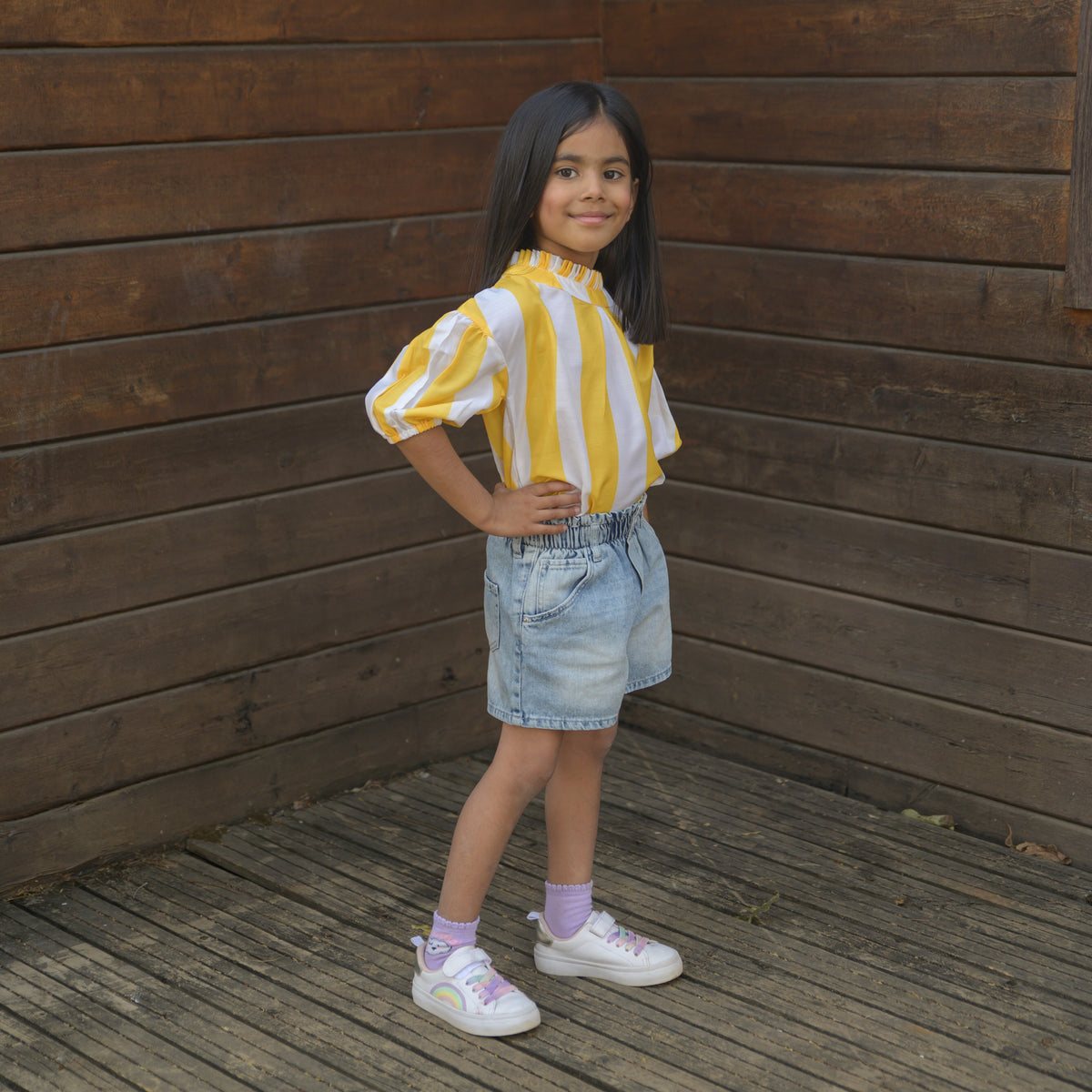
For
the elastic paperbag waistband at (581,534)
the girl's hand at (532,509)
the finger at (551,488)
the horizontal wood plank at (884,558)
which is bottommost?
the horizontal wood plank at (884,558)

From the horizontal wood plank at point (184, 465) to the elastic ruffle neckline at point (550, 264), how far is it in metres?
1.02

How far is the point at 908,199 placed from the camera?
10.2ft

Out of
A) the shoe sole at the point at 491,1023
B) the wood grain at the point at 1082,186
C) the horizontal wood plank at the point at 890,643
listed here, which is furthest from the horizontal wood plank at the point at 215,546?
the wood grain at the point at 1082,186

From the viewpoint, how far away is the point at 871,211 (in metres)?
3.19

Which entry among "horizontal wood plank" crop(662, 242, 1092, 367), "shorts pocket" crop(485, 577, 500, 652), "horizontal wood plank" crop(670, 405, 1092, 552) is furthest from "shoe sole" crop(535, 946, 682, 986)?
"horizontal wood plank" crop(662, 242, 1092, 367)

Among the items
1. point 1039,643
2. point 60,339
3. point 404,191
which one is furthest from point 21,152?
point 1039,643

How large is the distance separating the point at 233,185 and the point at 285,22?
14.4 inches

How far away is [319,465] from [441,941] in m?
1.24

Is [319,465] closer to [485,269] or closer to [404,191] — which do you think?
[404,191]

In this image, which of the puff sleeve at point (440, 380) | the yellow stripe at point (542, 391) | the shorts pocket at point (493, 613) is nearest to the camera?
the puff sleeve at point (440, 380)

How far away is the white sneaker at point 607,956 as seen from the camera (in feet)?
8.56

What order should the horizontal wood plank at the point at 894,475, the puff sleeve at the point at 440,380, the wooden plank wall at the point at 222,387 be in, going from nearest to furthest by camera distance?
1. the puff sleeve at the point at 440,380
2. the wooden plank wall at the point at 222,387
3. the horizontal wood plank at the point at 894,475

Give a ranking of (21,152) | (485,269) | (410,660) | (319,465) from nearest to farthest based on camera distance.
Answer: (485,269) < (21,152) < (319,465) < (410,660)

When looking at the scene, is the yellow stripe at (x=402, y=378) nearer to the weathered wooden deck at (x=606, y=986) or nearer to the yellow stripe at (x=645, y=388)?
the yellow stripe at (x=645, y=388)
